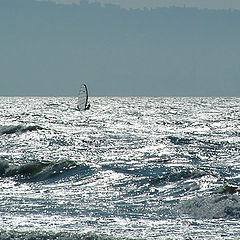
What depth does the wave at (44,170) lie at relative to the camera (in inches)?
929

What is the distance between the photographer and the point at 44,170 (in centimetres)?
2467

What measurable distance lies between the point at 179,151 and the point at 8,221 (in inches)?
773

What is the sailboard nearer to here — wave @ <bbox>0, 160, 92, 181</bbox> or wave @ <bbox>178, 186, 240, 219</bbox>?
wave @ <bbox>0, 160, 92, 181</bbox>

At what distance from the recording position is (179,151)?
32688 mm

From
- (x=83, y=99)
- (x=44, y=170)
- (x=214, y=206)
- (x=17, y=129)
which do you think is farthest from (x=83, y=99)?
(x=214, y=206)

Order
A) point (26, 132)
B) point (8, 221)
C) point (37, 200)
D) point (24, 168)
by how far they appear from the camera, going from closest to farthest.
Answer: point (8, 221), point (37, 200), point (24, 168), point (26, 132)

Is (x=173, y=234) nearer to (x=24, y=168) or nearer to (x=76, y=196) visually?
(x=76, y=196)

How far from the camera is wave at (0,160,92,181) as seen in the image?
77.4 ft

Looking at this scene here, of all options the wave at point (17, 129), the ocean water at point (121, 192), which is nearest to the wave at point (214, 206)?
the ocean water at point (121, 192)

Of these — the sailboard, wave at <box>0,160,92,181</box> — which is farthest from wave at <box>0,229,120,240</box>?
the sailboard

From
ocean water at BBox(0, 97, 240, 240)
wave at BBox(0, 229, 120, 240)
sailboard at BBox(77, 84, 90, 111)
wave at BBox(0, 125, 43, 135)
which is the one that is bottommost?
wave at BBox(0, 229, 120, 240)

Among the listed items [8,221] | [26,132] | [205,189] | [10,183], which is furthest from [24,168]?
[26,132]

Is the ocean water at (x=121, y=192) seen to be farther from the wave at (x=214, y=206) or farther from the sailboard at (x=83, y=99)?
the sailboard at (x=83, y=99)

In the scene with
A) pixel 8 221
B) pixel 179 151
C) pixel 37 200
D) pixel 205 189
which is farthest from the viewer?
pixel 179 151
